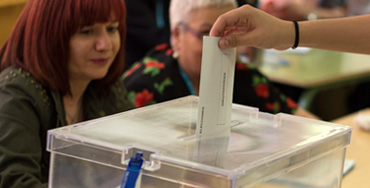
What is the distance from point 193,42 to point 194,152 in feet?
3.68

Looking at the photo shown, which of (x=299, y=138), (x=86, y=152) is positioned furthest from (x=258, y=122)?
(x=86, y=152)

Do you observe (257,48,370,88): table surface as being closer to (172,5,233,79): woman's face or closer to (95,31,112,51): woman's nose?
(172,5,233,79): woman's face

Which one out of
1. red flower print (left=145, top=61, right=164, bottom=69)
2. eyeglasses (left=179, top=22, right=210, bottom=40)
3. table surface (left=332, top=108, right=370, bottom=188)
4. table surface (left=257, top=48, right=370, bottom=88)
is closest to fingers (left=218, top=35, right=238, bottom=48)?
table surface (left=332, top=108, right=370, bottom=188)

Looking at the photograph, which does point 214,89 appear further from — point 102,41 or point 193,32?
point 193,32

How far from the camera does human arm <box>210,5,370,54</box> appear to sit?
1000 millimetres

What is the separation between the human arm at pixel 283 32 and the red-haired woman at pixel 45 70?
0.45 metres

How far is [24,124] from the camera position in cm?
121

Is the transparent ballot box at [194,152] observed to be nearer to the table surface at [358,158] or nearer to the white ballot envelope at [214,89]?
the white ballot envelope at [214,89]

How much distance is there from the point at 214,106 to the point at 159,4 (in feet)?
7.01

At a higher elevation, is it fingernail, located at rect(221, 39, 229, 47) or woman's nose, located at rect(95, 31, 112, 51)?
fingernail, located at rect(221, 39, 229, 47)

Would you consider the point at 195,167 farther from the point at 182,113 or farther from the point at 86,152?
the point at 182,113

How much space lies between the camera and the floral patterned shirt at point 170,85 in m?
1.94

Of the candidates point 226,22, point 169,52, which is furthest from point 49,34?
point 169,52

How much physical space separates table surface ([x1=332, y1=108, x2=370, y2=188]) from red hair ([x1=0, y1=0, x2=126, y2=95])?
2.57 ft
